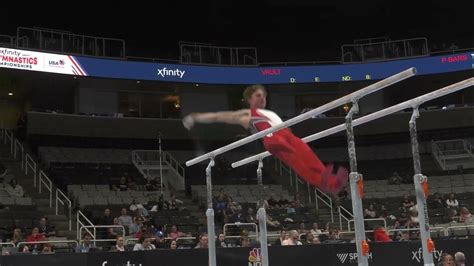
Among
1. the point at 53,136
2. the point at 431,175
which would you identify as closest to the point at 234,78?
the point at 53,136

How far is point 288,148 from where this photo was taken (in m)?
7.73

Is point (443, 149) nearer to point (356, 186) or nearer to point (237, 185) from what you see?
point (237, 185)

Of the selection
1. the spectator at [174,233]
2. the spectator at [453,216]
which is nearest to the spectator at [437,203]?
the spectator at [453,216]

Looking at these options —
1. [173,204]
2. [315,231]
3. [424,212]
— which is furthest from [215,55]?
[424,212]

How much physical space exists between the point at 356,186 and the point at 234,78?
15339 mm

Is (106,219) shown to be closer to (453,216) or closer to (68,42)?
(68,42)

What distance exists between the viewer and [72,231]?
15766 millimetres

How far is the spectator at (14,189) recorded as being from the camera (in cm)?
1659

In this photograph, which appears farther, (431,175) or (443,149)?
(443,149)

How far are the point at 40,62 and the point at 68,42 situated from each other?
5.81ft

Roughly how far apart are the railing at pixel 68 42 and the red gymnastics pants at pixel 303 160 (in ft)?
42.4

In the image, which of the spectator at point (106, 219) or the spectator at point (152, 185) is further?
the spectator at point (152, 185)

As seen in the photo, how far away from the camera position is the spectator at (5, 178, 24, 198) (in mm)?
16594

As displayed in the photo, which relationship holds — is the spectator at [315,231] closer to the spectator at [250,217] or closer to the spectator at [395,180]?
the spectator at [250,217]
